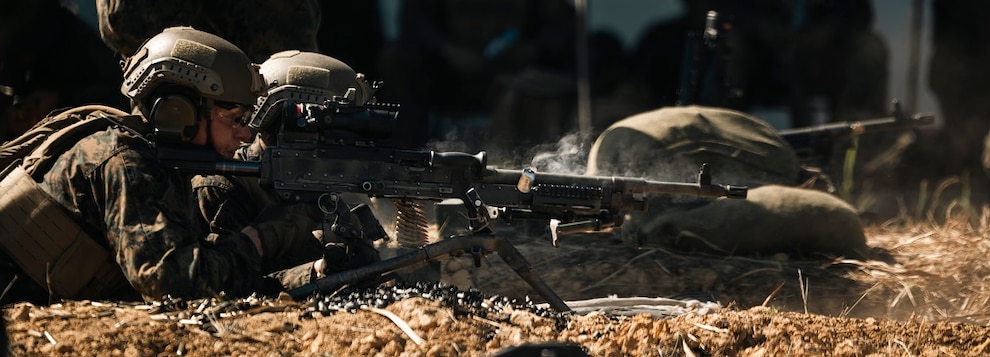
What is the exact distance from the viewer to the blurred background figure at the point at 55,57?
29.1 feet

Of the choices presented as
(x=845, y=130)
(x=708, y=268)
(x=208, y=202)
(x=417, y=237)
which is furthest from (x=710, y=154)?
(x=208, y=202)

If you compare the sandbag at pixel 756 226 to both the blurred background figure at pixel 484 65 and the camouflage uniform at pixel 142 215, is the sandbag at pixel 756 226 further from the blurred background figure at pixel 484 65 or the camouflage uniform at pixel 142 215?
the blurred background figure at pixel 484 65

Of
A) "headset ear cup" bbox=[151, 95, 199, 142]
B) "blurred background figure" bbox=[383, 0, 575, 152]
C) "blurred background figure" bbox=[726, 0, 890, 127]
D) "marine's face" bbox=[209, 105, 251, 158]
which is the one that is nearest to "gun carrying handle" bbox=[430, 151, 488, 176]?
"marine's face" bbox=[209, 105, 251, 158]

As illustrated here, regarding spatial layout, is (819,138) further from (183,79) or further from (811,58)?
(183,79)

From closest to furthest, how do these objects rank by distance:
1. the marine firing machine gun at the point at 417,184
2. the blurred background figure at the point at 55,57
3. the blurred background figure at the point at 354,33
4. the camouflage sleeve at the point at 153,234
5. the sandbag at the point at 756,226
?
the camouflage sleeve at the point at 153,234 → the marine firing machine gun at the point at 417,184 → the sandbag at the point at 756,226 → the blurred background figure at the point at 55,57 → the blurred background figure at the point at 354,33

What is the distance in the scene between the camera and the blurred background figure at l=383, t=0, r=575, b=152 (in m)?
11.7

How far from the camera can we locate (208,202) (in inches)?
212

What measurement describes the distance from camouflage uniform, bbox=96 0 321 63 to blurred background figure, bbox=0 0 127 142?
1956mm

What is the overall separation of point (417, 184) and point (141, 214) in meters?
1.10

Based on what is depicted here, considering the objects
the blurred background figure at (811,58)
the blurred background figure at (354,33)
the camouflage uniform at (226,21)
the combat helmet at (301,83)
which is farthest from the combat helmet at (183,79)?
the blurred background figure at (811,58)

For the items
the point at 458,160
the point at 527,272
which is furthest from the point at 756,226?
the point at 458,160

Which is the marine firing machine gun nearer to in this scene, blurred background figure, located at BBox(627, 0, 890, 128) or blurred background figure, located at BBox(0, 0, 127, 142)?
blurred background figure, located at BBox(0, 0, 127, 142)

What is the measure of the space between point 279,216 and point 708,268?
110 inches

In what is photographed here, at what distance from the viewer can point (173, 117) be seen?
4559 millimetres
